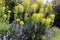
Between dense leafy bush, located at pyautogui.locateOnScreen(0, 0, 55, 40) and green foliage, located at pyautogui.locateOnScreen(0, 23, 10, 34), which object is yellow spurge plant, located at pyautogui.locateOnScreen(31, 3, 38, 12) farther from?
green foliage, located at pyautogui.locateOnScreen(0, 23, 10, 34)

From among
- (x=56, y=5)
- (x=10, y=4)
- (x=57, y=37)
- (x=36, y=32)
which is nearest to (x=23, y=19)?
(x=36, y=32)

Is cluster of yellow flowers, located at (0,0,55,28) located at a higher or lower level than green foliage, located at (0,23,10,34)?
higher

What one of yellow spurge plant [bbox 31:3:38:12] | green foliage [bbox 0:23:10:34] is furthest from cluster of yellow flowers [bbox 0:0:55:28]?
green foliage [bbox 0:23:10:34]

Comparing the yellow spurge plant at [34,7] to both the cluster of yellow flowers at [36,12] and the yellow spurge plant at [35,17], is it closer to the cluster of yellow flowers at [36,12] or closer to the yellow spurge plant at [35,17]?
the cluster of yellow flowers at [36,12]

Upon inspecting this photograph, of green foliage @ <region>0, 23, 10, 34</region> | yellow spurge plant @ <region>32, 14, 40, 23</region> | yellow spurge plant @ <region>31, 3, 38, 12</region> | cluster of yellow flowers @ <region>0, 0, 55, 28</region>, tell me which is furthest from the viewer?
green foliage @ <region>0, 23, 10, 34</region>

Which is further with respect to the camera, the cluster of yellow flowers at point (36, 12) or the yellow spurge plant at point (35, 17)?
the cluster of yellow flowers at point (36, 12)

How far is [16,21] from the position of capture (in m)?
7.84

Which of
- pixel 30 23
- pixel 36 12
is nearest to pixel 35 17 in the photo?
pixel 30 23

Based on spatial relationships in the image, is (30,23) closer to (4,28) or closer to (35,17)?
(35,17)

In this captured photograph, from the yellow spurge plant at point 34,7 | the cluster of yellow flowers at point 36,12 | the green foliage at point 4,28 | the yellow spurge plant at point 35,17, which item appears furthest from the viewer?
the green foliage at point 4,28

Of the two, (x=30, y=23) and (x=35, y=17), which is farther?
(x=30, y=23)

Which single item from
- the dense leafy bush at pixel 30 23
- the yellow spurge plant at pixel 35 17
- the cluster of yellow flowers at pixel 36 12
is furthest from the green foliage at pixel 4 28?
the yellow spurge plant at pixel 35 17

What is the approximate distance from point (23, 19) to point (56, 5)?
384 cm

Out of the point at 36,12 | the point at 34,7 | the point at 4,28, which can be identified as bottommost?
the point at 4,28
